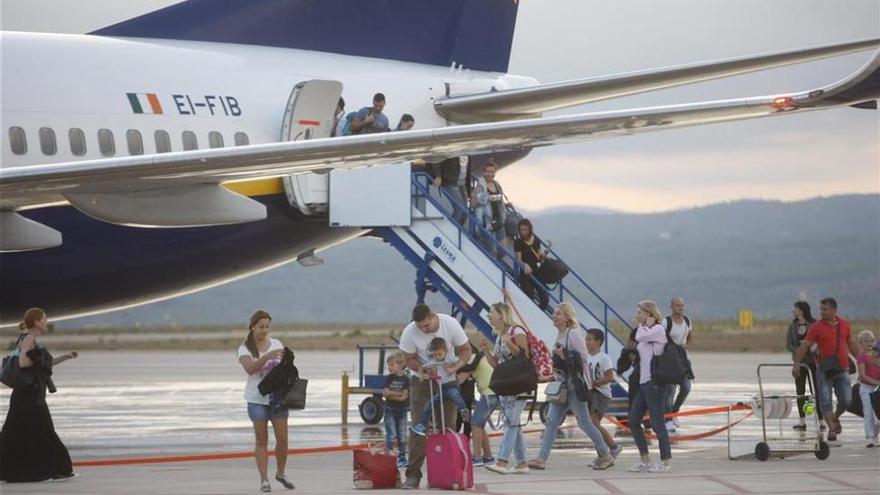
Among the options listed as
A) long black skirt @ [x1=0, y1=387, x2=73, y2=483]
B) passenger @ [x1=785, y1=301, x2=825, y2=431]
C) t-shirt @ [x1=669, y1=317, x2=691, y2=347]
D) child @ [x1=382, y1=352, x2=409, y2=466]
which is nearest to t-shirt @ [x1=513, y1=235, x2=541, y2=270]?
t-shirt @ [x1=669, y1=317, x2=691, y2=347]

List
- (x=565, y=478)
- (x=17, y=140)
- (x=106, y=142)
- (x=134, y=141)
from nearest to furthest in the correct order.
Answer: (x=565, y=478), (x=17, y=140), (x=106, y=142), (x=134, y=141)

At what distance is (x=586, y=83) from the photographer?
20688 millimetres

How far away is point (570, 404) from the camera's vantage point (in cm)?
1656

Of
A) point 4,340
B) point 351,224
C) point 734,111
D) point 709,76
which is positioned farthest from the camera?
point 4,340

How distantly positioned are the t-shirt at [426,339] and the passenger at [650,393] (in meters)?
2.01

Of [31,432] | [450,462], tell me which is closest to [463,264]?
[450,462]

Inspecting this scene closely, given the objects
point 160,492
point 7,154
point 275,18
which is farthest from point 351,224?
point 160,492

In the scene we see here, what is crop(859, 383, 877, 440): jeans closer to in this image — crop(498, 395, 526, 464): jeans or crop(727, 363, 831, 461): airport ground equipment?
crop(727, 363, 831, 461): airport ground equipment

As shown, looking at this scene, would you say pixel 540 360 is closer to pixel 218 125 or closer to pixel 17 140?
pixel 218 125

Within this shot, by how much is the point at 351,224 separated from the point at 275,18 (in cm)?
337

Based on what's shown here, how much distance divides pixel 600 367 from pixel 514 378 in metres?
2.23

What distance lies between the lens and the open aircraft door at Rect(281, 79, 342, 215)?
2147 centimetres

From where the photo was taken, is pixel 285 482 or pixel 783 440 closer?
pixel 285 482

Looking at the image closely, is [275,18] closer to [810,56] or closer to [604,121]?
[810,56]
